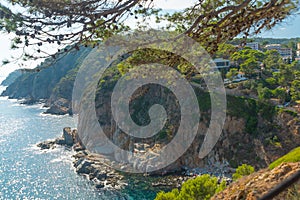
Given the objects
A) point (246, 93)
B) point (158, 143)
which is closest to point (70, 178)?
point (158, 143)

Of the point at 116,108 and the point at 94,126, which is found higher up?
the point at 116,108

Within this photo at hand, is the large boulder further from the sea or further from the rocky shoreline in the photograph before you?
the rocky shoreline

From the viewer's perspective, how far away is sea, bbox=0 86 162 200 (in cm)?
1981

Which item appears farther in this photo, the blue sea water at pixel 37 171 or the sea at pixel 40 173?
the blue sea water at pixel 37 171

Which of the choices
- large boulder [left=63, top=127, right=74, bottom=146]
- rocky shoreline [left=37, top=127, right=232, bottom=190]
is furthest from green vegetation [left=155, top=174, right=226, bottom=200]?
large boulder [left=63, top=127, right=74, bottom=146]

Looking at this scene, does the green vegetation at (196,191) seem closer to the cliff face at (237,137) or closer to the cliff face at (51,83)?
the cliff face at (237,137)

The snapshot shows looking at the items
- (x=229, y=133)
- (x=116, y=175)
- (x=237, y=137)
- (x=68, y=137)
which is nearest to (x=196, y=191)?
(x=116, y=175)

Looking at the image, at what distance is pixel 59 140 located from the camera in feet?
112

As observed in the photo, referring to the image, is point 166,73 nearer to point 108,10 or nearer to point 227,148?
point 108,10

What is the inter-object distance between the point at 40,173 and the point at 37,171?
27.3 inches

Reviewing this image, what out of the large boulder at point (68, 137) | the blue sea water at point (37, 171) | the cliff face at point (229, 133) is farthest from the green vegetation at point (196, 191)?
the large boulder at point (68, 137)

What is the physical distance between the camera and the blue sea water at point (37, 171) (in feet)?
65.9

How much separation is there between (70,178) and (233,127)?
1288cm

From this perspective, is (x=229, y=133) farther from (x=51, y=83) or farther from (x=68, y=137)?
(x=51, y=83)
